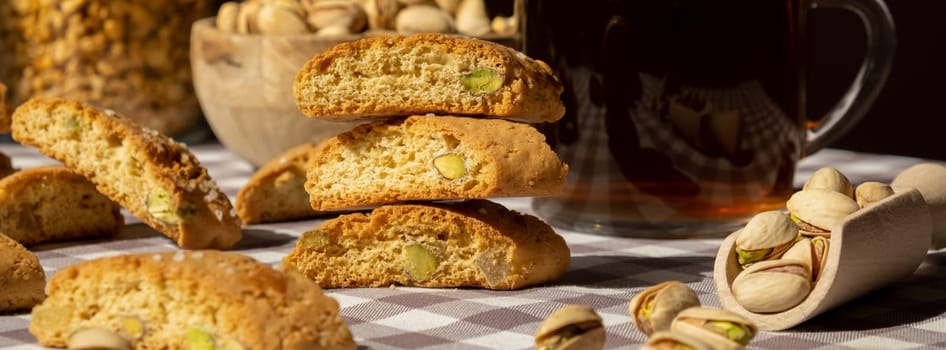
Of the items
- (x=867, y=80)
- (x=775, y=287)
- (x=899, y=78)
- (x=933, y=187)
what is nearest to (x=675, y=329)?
(x=775, y=287)

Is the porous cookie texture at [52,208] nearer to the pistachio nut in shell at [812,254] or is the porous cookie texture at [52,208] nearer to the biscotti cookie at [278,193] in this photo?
the biscotti cookie at [278,193]

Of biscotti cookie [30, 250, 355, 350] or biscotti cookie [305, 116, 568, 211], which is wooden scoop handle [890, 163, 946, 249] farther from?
biscotti cookie [30, 250, 355, 350]

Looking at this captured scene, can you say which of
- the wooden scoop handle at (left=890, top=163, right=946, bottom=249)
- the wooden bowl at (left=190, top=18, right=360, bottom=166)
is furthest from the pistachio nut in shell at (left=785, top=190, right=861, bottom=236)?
the wooden bowl at (left=190, top=18, right=360, bottom=166)

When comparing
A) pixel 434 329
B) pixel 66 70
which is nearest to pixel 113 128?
pixel 434 329

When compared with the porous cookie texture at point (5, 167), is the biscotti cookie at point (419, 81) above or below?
above

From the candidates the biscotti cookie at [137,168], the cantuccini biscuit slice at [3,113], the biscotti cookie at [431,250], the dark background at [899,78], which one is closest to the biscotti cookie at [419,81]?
the biscotti cookie at [431,250]

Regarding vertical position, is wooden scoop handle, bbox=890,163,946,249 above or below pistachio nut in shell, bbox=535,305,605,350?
below
